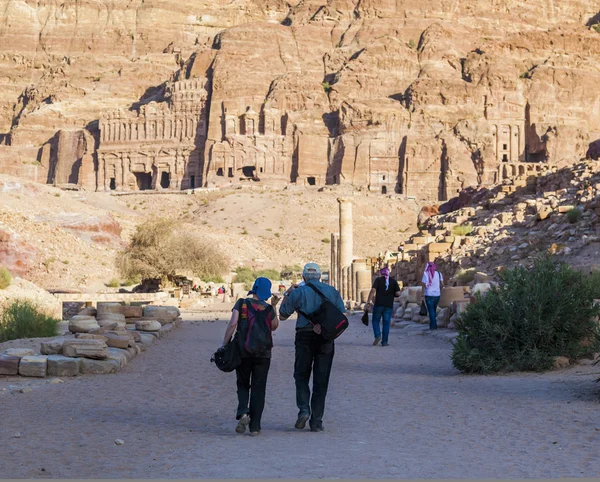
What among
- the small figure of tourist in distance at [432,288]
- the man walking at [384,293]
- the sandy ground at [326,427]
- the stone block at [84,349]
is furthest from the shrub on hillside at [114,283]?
the stone block at [84,349]

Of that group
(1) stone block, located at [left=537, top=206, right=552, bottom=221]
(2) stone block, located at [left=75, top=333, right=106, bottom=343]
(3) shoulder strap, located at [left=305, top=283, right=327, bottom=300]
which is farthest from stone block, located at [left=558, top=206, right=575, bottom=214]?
(3) shoulder strap, located at [left=305, top=283, right=327, bottom=300]

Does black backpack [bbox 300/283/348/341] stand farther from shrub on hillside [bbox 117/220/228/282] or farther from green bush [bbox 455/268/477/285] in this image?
shrub on hillside [bbox 117/220/228/282]

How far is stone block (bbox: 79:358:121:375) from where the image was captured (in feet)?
45.8

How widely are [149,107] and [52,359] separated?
8556cm

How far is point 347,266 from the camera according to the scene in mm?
41312

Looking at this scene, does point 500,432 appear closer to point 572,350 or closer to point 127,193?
point 572,350

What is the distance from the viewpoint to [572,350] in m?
13.7

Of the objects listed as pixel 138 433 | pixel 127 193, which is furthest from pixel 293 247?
pixel 138 433

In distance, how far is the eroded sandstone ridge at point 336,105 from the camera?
89.1 meters

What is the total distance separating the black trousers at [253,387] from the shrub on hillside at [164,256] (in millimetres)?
34784

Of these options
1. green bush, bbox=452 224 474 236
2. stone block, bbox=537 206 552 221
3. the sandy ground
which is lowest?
the sandy ground

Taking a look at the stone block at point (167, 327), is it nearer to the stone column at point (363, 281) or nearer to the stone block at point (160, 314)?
the stone block at point (160, 314)

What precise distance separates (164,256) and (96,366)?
3019 cm

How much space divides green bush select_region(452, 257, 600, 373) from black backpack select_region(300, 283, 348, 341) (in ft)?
14.5
